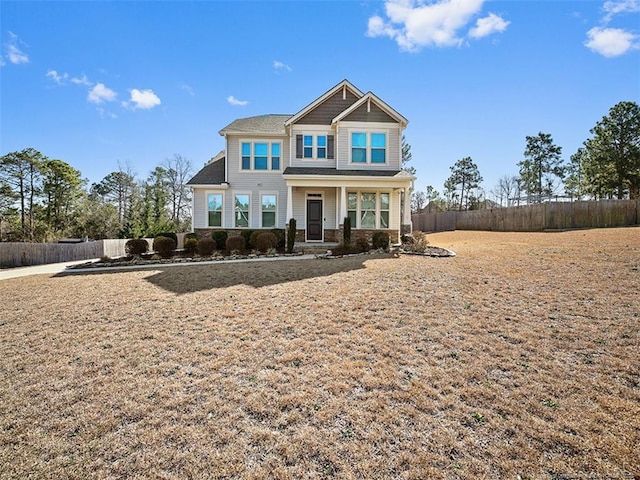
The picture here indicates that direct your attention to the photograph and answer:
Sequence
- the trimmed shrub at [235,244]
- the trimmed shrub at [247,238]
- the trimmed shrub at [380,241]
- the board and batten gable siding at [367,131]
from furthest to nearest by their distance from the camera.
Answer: the board and batten gable siding at [367,131], the trimmed shrub at [247,238], the trimmed shrub at [235,244], the trimmed shrub at [380,241]

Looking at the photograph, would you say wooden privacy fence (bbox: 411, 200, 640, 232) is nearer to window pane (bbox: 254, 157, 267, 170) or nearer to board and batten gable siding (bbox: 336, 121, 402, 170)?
board and batten gable siding (bbox: 336, 121, 402, 170)

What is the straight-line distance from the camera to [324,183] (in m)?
15.1

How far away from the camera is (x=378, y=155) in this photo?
655 inches

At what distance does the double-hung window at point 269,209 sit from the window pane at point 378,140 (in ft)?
20.2

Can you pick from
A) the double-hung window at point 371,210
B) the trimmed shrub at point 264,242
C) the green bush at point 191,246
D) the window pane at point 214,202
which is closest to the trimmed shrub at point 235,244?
the trimmed shrub at point 264,242

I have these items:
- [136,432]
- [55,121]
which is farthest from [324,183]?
[55,121]

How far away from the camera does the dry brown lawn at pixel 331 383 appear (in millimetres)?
2680

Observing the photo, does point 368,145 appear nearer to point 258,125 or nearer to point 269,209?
point 269,209

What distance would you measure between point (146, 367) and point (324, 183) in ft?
39.6

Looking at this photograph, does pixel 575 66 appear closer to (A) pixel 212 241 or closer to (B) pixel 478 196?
(A) pixel 212 241

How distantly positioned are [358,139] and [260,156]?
18.4 feet

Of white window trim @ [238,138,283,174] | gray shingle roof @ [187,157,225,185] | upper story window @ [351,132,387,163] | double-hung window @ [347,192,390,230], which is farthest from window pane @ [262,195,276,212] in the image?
upper story window @ [351,132,387,163]

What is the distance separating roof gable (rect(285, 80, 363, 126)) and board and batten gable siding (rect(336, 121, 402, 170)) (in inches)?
49.0

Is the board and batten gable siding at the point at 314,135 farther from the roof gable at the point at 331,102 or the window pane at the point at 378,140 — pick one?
the window pane at the point at 378,140
